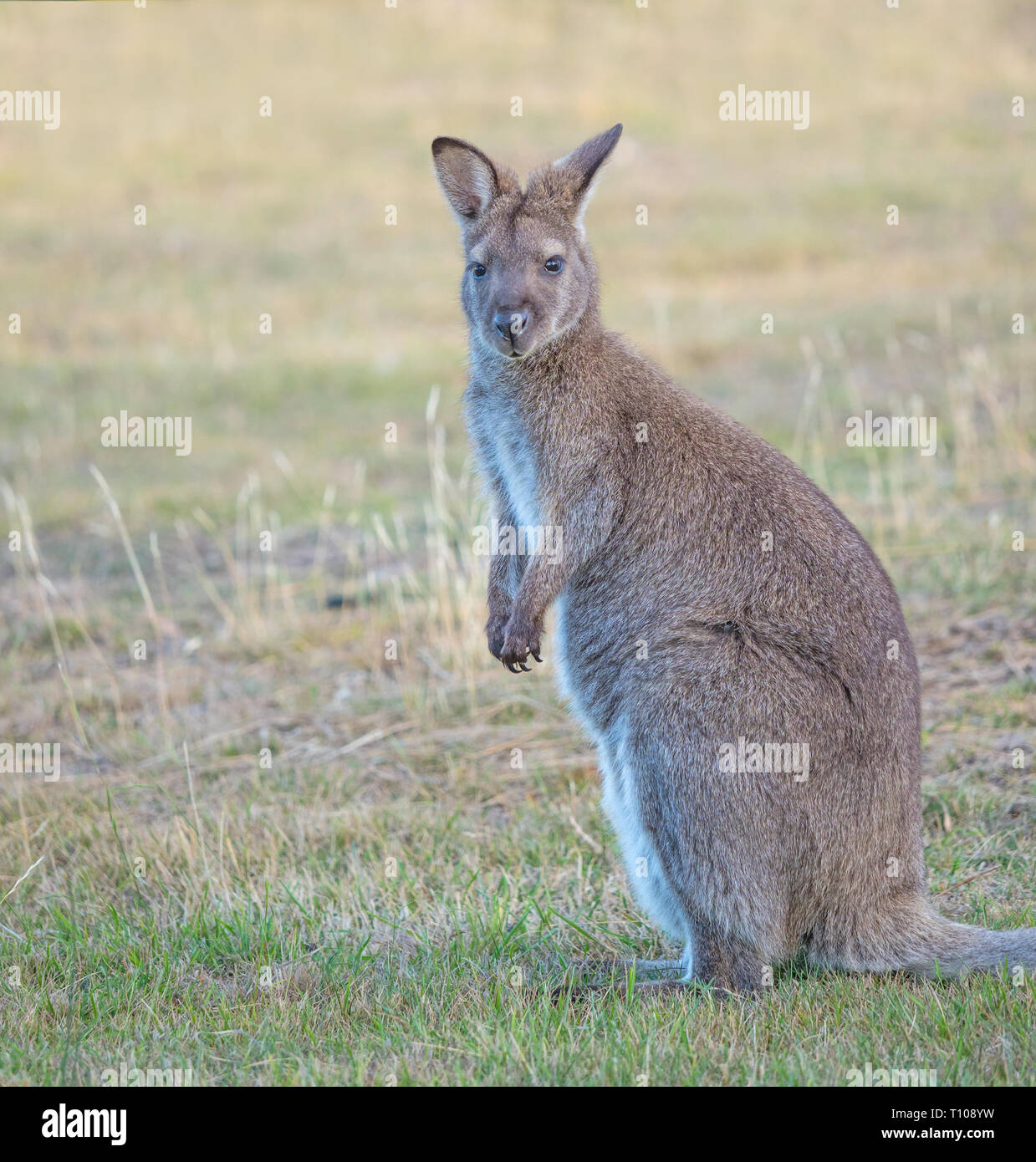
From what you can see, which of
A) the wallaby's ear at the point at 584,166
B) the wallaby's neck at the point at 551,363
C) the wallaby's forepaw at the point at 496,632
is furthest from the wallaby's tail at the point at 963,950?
the wallaby's ear at the point at 584,166

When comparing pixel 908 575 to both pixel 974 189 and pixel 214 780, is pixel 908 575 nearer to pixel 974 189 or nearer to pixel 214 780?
pixel 214 780

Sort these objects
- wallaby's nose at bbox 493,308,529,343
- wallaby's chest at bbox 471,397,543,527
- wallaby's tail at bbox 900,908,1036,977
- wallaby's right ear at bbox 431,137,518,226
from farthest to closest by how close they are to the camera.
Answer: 1. wallaby's right ear at bbox 431,137,518,226
2. wallaby's chest at bbox 471,397,543,527
3. wallaby's nose at bbox 493,308,529,343
4. wallaby's tail at bbox 900,908,1036,977

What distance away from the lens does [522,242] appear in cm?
457

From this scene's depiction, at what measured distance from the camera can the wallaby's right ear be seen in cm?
468

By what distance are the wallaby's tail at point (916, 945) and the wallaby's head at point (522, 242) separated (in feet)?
6.66

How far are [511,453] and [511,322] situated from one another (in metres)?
0.48

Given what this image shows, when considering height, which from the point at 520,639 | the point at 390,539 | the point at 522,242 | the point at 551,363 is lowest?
the point at 520,639

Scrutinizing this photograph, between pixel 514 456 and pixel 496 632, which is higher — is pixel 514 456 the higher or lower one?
the higher one

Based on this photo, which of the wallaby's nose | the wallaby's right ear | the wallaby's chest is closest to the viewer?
the wallaby's nose

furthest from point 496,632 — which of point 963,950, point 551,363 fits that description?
point 963,950

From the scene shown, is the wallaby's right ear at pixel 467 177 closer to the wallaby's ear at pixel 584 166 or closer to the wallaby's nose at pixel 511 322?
the wallaby's ear at pixel 584 166

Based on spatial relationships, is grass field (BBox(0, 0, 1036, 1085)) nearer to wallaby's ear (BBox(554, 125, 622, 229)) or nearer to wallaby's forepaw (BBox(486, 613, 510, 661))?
wallaby's forepaw (BBox(486, 613, 510, 661))

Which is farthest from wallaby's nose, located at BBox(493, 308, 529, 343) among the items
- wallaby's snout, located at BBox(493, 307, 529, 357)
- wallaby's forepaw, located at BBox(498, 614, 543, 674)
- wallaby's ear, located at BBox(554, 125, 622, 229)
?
wallaby's forepaw, located at BBox(498, 614, 543, 674)

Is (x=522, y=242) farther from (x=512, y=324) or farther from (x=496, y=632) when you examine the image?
(x=496, y=632)
